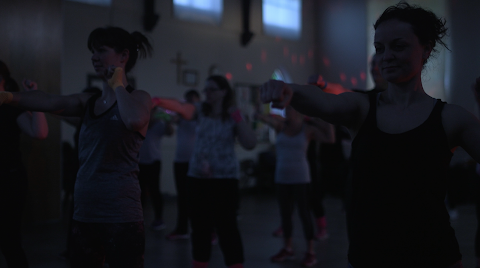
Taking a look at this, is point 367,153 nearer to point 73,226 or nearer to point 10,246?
point 73,226

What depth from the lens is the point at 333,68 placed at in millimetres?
9438

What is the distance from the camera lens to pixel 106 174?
59.8 inches

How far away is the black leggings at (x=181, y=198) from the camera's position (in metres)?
4.04

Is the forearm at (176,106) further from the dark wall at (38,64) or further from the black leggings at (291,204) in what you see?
the dark wall at (38,64)

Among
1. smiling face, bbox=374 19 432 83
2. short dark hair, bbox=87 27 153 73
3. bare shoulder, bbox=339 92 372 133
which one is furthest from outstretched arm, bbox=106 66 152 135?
smiling face, bbox=374 19 432 83

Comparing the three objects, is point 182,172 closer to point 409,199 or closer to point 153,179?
point 153,179

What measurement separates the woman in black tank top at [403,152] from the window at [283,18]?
7742 millimetres

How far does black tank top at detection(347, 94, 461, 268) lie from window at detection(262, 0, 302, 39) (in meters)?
7.85

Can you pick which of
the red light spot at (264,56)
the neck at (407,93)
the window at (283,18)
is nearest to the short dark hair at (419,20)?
the neck at (407,93)

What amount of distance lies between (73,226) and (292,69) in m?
8.00

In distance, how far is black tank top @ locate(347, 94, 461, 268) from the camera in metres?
1.07

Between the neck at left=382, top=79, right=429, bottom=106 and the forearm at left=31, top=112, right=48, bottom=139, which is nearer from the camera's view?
the neck at left=382, top=79, right=429, bottom=106

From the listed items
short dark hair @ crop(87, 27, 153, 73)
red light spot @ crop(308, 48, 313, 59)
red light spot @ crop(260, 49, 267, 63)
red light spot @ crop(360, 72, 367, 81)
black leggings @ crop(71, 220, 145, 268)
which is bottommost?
black leggings @ crop(71, 220, 145, 268)

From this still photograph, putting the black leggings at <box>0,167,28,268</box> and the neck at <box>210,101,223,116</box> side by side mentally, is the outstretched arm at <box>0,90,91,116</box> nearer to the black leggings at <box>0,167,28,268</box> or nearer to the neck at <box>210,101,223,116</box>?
the black leggings at <box>0,167,28,268</box>
